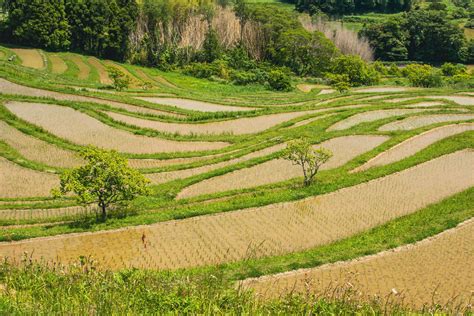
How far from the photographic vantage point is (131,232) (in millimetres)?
14625

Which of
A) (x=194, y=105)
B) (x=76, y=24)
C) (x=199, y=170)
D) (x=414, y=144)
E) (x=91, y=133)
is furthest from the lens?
(x=76, y=24)

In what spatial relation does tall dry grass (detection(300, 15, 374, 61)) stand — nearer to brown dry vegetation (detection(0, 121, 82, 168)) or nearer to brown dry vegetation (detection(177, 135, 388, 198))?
brown dry vegetation (detection(177, 135, 388, 198))

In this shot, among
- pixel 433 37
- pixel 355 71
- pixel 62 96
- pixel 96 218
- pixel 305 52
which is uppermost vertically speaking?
pixel 433 37

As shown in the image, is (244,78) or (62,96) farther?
(244,78)

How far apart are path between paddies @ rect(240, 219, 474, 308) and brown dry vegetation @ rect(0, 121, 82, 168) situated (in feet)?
44.9

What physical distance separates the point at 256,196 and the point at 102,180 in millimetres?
6014

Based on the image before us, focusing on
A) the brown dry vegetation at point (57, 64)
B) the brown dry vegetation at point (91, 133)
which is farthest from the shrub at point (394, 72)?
the brown dry vegetation at point (91, 133)

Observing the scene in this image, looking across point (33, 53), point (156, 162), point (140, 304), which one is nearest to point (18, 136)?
point (156, 162)

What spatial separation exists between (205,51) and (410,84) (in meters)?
27.7

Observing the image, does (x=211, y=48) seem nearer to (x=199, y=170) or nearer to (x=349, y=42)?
(x=349, y=42)

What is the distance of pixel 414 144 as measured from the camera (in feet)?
82.3

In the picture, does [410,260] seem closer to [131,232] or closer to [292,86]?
[131,232]

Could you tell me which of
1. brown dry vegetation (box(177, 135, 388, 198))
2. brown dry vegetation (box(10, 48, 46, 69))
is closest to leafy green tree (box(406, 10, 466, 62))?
brown dry vegetation (box(10, 48, 46, 69))

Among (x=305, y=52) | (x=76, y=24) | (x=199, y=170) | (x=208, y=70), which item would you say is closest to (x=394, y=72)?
(x=305, y=52)
